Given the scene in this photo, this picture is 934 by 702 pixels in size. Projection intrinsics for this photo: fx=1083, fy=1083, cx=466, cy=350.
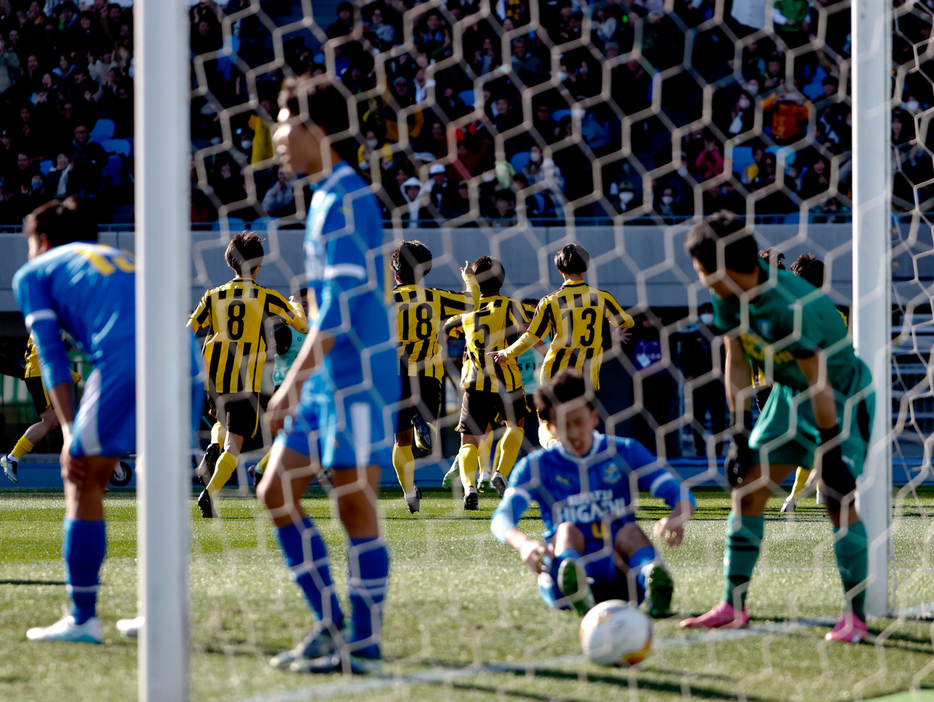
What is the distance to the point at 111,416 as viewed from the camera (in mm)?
2953

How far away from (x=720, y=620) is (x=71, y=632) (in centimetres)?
184

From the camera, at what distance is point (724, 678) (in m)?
2.59

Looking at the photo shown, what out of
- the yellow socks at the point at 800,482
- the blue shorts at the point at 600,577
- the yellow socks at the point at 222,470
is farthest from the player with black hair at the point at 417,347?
the blue shorts at the point at 600,577

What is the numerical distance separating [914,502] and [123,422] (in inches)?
234

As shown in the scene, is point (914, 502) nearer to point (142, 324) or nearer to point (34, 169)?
point (142, 324)

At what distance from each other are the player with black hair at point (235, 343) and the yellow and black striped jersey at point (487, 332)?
1.13 meters

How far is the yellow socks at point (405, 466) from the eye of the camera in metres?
6.43

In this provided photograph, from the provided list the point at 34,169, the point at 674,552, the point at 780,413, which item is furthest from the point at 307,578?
the point at 34,169

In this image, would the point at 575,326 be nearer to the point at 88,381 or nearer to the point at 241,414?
the point at 241,414

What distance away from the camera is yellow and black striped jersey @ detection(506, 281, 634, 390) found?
6.36m

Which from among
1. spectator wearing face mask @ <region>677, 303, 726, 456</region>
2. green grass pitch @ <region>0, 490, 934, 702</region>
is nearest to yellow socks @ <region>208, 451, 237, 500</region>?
green grass pitch @ <region>0, 490, 934, 702</region>

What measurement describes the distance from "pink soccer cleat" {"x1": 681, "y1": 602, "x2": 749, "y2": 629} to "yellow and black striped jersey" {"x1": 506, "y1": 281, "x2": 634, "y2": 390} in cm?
318

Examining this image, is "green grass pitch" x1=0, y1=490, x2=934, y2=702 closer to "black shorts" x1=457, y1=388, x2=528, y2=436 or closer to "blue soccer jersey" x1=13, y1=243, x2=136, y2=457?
"blue soccer jersey" x1=13, y1=243, x2=136, y2=457

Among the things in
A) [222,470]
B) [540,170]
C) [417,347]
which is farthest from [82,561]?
[540,170]
